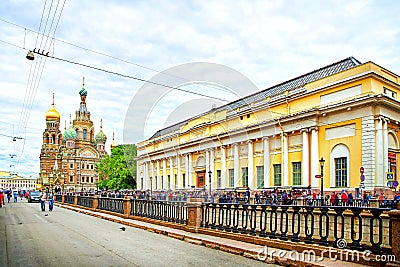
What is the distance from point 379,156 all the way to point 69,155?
104m

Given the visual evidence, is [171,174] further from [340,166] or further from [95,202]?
[340,166]

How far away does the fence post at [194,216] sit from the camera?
13727 mm

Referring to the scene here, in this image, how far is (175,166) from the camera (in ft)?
192

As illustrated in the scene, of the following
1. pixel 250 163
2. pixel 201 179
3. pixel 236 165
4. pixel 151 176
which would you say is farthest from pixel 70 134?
pixel 250 163

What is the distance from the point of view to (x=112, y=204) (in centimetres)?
2442

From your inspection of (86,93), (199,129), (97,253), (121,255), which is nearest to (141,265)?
(121,255)

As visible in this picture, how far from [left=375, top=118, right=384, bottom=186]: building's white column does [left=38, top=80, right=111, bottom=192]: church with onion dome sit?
325 ft

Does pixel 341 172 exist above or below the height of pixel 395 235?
below

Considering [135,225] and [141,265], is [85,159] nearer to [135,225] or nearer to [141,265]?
[135,225]

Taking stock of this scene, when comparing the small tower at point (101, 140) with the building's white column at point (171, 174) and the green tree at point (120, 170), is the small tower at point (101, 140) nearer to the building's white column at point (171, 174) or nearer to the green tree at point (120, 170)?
the green tree at point (120, 170)

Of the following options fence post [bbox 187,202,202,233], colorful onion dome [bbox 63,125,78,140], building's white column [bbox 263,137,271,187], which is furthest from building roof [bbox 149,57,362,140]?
colorful onion dome [bbox 63,125,78,140]

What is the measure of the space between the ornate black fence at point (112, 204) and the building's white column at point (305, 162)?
16.4m

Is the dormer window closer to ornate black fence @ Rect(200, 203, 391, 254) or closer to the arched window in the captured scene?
the arched window

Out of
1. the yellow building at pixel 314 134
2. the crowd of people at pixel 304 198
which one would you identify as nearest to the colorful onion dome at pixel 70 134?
the yellow building at pixel 314 134
